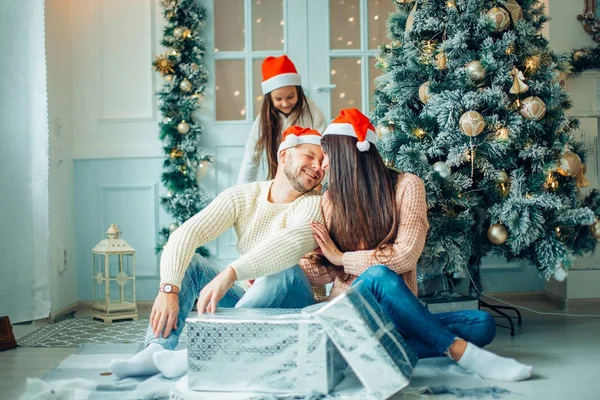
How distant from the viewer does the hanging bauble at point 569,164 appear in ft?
9.36

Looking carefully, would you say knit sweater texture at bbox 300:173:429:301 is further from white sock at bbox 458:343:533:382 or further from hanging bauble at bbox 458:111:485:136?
hanging bauble at bbox 458:111:485:136

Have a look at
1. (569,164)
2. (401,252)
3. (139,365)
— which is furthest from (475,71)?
(139,365)

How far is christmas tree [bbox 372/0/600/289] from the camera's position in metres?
2.84

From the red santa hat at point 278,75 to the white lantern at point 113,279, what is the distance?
110 cm

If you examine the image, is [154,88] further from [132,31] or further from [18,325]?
[18,325]

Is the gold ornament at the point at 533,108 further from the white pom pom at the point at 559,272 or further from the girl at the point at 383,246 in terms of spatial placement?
the girl at the point at 383,246

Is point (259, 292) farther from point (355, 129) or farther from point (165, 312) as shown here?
point (355, 129)

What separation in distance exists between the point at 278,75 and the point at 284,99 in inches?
5.0

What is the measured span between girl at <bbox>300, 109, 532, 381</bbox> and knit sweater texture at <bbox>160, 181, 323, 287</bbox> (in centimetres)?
8

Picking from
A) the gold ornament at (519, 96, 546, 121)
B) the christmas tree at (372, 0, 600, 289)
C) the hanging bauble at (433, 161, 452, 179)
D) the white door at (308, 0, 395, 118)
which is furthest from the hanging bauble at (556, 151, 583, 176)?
the white door at (308, 0, 395, 118)

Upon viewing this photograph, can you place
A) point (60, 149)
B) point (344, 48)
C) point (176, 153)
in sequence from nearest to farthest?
1. point (60, 149)
2. point (176, 153)
3. point (344, 48)

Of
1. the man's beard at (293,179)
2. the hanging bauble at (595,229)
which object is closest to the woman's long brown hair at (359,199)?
the man's beard at (293,179)

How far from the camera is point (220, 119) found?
13.3 feet

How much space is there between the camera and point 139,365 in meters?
2.19
